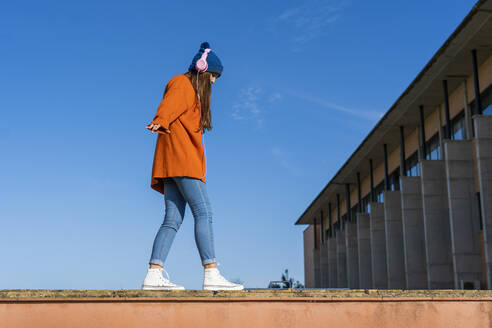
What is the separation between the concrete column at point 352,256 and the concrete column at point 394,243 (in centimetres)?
868

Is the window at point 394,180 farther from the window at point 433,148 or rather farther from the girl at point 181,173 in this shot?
the girl at point 181,173

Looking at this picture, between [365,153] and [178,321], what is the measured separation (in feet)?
103

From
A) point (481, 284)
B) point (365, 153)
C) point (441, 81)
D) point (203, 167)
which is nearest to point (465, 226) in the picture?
point (481, 284)

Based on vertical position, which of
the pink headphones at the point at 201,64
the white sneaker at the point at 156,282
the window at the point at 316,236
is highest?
the window at the point at 316,236

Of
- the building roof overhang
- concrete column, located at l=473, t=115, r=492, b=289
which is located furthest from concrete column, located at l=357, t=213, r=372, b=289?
concrete column, located at l=473, t=115, r=492, b=289

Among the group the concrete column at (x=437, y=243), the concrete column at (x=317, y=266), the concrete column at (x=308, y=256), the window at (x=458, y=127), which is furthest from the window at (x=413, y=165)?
the concrete column at (x=308, y=256)

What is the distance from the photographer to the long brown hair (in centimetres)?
640

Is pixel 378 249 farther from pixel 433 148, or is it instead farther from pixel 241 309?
pixel 241 309

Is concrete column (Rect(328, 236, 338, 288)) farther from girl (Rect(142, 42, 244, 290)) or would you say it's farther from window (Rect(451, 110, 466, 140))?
girl (Rect(142, 42, 244, 290))

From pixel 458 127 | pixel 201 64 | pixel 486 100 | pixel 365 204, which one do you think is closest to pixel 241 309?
pixel 201 64

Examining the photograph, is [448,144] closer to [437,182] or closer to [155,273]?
[437,182]

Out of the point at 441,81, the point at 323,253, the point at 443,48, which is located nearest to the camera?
the point at 443,48

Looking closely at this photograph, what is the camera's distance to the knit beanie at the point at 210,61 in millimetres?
6500

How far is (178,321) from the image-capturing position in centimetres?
485
